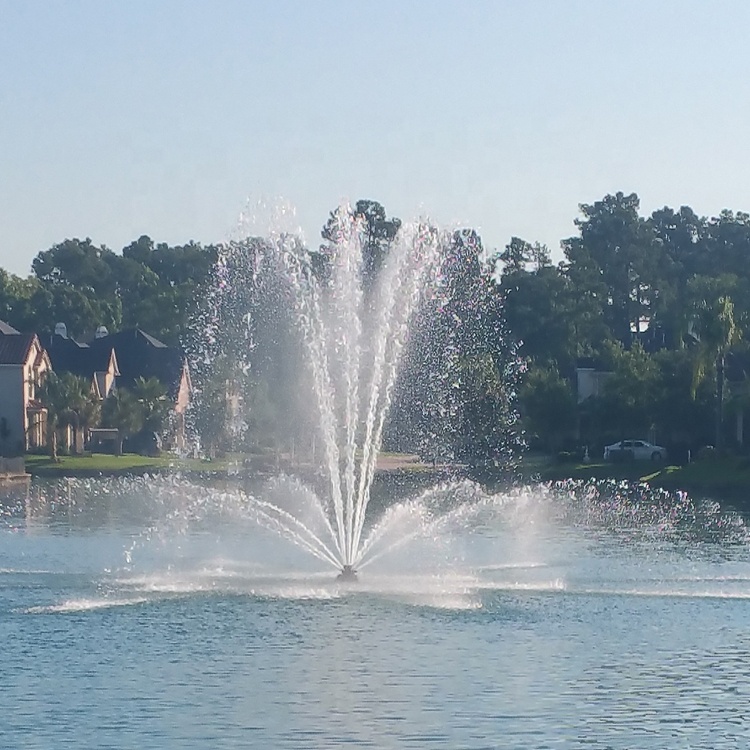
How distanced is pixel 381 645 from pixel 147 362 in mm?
82905

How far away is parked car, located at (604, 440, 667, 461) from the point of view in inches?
3202

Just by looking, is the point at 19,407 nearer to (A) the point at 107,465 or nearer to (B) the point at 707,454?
(A) the point at 107,465

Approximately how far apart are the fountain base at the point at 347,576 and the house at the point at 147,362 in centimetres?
6812

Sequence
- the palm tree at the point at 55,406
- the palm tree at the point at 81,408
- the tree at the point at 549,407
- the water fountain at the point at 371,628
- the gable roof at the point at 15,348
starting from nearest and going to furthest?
the water fountain at the point at 371,628
the tree at the point at 549,407
the palm tree at the point at 55,406
the palm tree at the point at 81,408
the gable roof at the point at 15,348

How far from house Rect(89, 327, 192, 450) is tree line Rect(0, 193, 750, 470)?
419 centimetres

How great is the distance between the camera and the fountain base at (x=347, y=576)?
35122 millimetres

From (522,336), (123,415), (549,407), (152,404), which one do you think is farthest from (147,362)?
(549,407)

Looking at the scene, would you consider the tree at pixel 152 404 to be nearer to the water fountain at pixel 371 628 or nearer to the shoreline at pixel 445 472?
the shoreline at pixel 445 472

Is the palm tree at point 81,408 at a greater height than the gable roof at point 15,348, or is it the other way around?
the gable roof at point 15,348

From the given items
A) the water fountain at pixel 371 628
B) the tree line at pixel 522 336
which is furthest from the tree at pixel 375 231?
the water fountain at pixel 371 628

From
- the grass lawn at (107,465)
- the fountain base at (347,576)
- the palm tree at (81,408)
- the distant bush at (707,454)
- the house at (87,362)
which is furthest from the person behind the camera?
the house at (87,362)

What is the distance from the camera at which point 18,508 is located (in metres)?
60.9

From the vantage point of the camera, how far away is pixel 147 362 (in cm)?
10912

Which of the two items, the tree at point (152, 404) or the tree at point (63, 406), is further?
the tree at point (152, 404)
